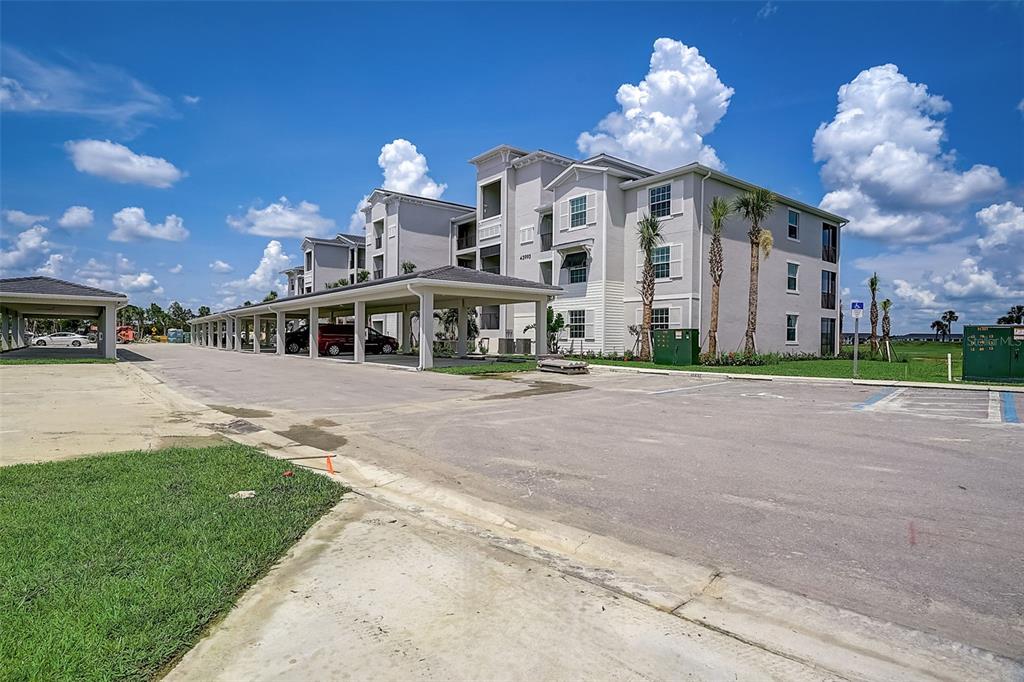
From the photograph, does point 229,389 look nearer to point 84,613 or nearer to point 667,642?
point 84,613

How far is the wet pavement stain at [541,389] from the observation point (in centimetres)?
1455

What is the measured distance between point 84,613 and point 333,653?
57.5 inches

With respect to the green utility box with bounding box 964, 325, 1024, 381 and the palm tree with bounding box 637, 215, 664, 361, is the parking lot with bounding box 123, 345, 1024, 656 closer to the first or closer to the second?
the green utility box with bounding box 964, 325, 1024, 381

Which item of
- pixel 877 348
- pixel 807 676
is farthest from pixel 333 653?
pixel 877 348

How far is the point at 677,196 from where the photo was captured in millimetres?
29141

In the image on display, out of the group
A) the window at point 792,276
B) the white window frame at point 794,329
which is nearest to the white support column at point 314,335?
the white window frame at point 794,329

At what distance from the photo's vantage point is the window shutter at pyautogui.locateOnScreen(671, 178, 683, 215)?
28.9 m

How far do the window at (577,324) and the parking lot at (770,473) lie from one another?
17.4 meters

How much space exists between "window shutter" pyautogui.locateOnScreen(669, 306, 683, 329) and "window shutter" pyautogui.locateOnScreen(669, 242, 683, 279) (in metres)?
1.72

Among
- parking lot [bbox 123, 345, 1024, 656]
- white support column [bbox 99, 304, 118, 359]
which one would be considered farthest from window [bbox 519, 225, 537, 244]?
white support column [bbox 99, 304, 118, 359]

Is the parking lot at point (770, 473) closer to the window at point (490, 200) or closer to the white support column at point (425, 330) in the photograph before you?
the white support column at point (425, 330)

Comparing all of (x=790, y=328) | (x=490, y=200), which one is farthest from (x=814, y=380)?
(x=490, y=200)

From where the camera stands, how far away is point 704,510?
17.7 ft

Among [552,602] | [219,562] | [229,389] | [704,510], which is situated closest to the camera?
[552,602]
